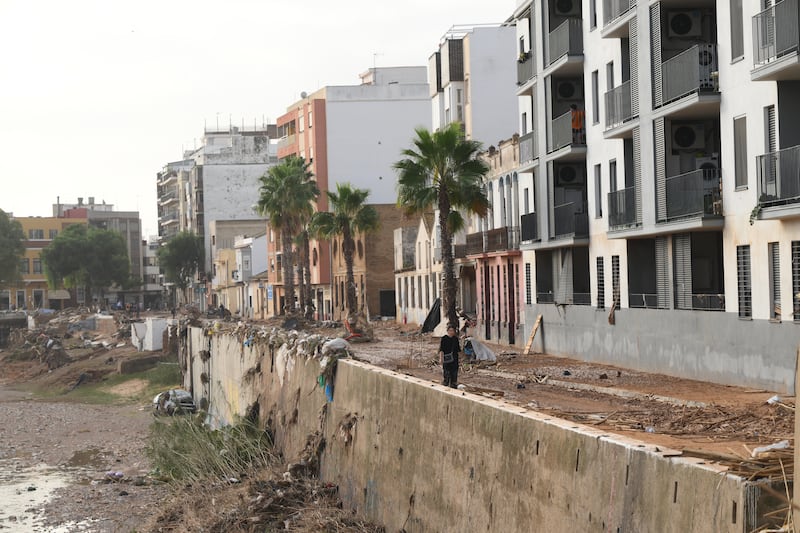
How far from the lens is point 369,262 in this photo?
243 ft

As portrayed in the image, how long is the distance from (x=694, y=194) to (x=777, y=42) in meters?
5.48

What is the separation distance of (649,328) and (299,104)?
60.0 metres

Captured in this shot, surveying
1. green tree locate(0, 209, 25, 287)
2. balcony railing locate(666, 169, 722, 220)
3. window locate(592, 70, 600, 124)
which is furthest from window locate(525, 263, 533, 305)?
green tree locate(0, 209, 25, 287)

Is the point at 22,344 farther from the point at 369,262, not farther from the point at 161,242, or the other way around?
the point at 161,242

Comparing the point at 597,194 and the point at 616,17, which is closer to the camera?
the point at 616,17

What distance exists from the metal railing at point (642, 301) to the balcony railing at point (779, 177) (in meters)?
7.28

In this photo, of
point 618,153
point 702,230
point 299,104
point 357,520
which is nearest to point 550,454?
point 357,520

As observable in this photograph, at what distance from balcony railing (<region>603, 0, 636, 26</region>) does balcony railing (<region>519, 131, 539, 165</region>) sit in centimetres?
815

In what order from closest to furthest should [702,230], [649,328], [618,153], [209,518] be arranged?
1. [209,518]
2. [702,230]
3. [649,328]
4. [618,153]

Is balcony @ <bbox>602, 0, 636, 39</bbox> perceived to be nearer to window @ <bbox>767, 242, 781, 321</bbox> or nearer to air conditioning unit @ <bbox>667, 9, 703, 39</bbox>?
air conditioning unit @ <bbox>667, 9, 703, 39</bbox>

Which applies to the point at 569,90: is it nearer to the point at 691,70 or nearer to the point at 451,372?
the point at 691,70

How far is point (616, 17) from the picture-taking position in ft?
106

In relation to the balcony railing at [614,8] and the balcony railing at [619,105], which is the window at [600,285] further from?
the balcony railing at [614,8]

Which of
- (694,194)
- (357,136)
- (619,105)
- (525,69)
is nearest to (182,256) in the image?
(357,136)
